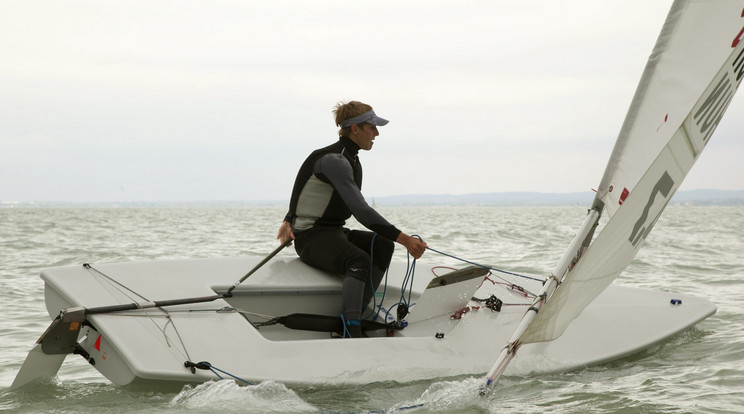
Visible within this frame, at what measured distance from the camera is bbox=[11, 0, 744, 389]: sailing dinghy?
260 centimetres

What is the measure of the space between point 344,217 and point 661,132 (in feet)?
5.72

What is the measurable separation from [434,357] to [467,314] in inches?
20.2

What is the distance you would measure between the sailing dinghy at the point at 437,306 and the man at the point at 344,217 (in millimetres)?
207

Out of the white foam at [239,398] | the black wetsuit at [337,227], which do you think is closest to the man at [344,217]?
the black wetsuit at [337,227]

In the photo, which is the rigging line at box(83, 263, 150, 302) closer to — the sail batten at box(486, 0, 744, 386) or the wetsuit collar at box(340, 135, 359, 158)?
the wetsuit collar at box(340, 135, 359, 158)

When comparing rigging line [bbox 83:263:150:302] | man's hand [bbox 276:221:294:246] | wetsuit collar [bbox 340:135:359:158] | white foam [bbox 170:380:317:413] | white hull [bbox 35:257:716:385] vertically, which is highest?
wetsuit collar [bbox 340:135:359:158]

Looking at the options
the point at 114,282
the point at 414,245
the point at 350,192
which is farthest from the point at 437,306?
the point at 114,282

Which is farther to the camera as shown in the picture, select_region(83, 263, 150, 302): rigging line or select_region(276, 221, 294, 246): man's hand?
select_region(276, 221, 294, 246): man's hand

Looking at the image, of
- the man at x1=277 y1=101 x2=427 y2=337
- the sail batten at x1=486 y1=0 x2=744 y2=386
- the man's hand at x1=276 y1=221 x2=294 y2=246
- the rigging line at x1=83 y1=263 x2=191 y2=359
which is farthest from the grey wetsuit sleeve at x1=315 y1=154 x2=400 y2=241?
the rigging line at x1=83 y1=263 x2=191 y2=359

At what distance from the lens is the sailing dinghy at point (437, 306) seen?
2.60 m

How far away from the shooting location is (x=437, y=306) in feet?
12.6

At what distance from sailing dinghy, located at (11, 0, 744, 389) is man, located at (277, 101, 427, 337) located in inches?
8.1

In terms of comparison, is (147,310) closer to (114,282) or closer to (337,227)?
(114,282)

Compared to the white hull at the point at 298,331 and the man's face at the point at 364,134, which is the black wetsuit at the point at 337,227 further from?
the white hull at the point at 298,331
